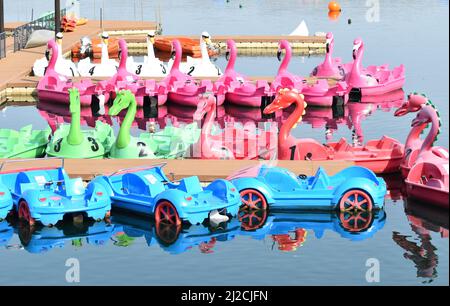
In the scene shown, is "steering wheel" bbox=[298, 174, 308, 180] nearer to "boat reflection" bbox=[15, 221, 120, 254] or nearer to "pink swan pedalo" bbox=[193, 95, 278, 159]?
"pink swan pedalo" bbox=[193, 95, 278, 159]

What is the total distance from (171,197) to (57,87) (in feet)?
50.3

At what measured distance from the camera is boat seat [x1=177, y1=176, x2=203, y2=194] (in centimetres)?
2031

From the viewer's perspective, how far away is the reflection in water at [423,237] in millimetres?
18550

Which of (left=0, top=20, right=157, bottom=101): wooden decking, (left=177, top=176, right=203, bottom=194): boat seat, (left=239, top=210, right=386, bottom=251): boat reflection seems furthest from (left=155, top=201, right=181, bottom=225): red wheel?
(left=0, top=20, right=157, bottom=101): wooden decking

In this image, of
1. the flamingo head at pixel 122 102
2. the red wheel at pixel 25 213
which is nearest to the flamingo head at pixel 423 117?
the flamingo head at pixel 122 102


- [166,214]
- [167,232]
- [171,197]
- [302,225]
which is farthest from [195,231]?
[302,225]

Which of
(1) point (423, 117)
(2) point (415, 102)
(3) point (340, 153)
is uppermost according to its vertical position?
(2) point (415, 102)

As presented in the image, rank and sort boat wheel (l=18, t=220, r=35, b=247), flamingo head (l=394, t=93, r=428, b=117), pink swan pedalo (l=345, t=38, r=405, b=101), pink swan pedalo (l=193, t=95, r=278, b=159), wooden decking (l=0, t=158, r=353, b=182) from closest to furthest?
boat wheel (l=18, t=220, r=35, b=247), wooden decking (l=0, t=158, r=353, b=182), flamingo head (l=394, t=93, r=428, b=117), pink swan pedalo (l=193, t=95, r=278, b=159), pink swan pedalo (l=345, t=38, r=405, b=101)

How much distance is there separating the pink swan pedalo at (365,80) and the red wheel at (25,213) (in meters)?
16.1

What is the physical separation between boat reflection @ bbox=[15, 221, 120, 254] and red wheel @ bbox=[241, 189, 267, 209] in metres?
2.30

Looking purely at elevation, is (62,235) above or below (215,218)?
below

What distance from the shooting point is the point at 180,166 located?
75.8ft

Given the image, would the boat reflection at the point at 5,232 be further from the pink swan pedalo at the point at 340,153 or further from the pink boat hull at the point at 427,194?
the pink boat hull at the point at 427,194

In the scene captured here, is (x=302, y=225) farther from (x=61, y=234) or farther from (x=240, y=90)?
(x=240, y=90)
